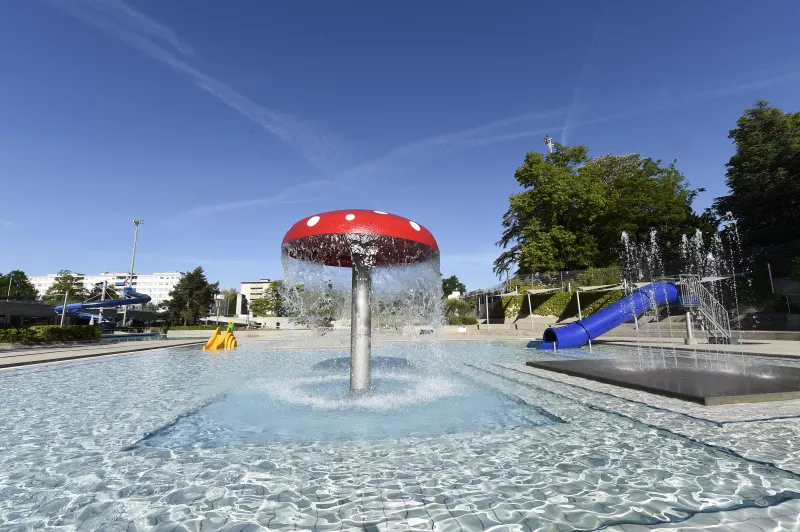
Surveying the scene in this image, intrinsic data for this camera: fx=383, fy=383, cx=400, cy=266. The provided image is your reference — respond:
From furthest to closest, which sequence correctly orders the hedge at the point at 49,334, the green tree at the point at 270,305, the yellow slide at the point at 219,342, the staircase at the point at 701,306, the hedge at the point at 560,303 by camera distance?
the green tree at the point at 270,305 < the hedge at the point at 560,303 < the yellow slide at the point at 219,342 < the hedge at the point at 49,334 < the staircase at the point at 701,306

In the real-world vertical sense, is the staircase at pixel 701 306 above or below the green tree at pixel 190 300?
below

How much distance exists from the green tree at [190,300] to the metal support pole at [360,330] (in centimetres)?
6866

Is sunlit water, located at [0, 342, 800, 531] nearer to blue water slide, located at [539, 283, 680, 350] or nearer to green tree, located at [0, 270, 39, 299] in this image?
blue water slide, located at [539, 283, 680, 350]

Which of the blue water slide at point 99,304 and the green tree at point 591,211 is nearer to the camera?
the green tree at point 591,211

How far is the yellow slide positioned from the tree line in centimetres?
2524

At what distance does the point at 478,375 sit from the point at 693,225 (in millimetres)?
36479

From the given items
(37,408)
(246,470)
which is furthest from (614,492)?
(37,408)

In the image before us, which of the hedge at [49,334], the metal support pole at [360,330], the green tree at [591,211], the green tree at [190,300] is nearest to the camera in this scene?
the metal support pole at [360,330]

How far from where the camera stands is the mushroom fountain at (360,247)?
609 centimetres

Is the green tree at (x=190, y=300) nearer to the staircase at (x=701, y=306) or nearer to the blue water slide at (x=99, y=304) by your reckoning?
the blue water slide at (x=99, y=304)

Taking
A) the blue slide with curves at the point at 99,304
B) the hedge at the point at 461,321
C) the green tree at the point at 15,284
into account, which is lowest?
the hedge at the point at 461,321

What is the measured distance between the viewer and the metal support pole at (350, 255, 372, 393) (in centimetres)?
715

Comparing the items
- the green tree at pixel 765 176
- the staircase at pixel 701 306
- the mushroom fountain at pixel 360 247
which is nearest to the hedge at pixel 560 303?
the staircase at pixel 701 306

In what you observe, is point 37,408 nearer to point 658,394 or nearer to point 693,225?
point 658,394
